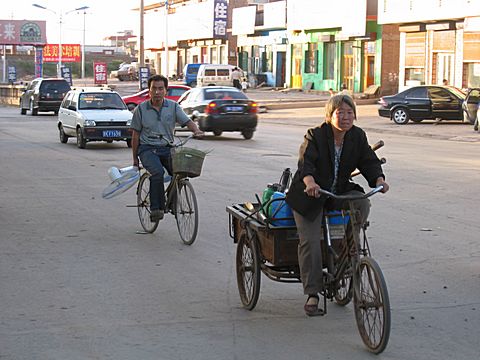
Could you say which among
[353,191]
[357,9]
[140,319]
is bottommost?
[140,319]

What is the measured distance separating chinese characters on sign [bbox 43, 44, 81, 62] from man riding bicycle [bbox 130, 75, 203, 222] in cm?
9026

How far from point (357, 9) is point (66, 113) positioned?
30.9 m

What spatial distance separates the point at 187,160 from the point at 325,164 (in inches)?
144

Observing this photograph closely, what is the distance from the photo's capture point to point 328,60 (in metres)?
59.9

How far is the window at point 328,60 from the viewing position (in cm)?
5938

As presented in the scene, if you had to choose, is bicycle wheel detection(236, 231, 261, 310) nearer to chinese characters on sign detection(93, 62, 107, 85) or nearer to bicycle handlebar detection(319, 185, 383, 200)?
bicycle handlebar detection(319, 185, 383, 200)

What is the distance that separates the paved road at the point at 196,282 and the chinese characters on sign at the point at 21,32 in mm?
80947

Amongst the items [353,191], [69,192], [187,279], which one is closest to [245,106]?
[69,192]

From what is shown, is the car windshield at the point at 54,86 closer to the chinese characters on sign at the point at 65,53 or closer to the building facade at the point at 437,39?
the building facade at the point at 437,39

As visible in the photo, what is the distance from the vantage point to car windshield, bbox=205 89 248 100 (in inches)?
1074

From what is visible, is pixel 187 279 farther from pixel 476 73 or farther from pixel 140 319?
pixel 476 73

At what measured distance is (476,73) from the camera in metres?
41.3

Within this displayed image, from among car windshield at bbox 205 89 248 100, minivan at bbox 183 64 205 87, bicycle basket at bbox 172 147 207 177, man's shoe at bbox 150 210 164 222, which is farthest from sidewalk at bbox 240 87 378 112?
bicycle basket at bbox 172 147 207 177

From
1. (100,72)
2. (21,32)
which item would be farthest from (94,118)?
(21,32)
